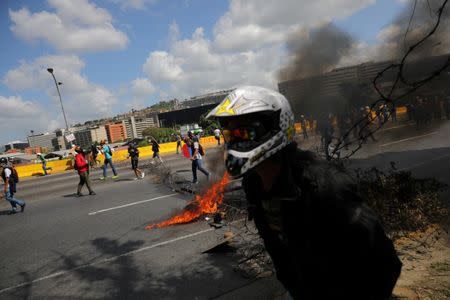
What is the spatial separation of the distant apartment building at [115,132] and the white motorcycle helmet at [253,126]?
421 ft

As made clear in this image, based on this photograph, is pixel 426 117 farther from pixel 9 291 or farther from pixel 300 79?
pixel 9 291

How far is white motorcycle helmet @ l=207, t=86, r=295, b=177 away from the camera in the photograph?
1.53m

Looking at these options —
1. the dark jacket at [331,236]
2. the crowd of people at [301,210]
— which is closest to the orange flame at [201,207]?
the crowd of people at [301,210]

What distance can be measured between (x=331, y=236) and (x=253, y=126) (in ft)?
2.02

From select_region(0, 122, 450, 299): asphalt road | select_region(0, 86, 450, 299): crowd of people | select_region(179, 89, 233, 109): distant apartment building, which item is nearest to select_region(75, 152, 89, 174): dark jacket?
select_region(0, 122, 450, 299): asphalt road

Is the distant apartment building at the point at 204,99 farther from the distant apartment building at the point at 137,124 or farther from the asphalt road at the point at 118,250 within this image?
the asphalt road at the point at 118,250

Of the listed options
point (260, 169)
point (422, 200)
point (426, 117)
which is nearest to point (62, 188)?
point (422, 200)

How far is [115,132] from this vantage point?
12719 centimetres

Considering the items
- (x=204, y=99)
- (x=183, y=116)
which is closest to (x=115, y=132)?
(x=204, y=99)

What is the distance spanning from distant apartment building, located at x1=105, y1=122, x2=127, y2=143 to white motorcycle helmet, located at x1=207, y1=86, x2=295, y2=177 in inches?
5047

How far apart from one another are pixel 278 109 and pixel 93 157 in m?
21.8

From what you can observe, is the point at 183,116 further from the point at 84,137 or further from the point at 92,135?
the point at 84,137

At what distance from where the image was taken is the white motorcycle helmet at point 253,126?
153 centimetres

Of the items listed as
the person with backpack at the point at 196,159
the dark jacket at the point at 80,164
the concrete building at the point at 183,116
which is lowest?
the person with backpack at the point at 196,159
